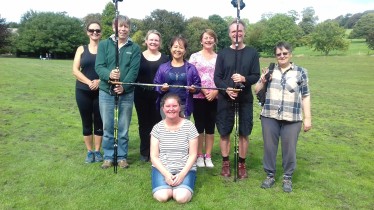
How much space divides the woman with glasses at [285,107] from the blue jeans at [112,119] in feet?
7.39

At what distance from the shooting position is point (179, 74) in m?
5.93

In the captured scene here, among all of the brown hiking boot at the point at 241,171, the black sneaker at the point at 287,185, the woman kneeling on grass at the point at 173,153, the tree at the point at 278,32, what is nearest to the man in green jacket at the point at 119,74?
the woman kneeling on grass at the point at 173,153

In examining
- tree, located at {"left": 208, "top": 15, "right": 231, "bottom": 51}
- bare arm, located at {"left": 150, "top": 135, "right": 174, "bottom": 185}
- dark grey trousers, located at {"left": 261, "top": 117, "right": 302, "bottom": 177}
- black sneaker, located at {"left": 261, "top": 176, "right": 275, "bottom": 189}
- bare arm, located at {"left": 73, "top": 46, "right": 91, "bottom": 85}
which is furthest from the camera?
tree, located at {"left": 208, "top": 15, "right": 231, "bottom": 51}

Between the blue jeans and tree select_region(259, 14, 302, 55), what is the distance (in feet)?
257

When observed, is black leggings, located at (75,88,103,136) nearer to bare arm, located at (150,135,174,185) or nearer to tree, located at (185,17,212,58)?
bare arm, located at (150,135,174,185)

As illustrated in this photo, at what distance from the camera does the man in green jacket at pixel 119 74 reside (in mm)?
5977

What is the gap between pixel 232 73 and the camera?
572cm

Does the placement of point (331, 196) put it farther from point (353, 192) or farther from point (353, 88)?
point (353, 88)

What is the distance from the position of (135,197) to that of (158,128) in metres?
1.05

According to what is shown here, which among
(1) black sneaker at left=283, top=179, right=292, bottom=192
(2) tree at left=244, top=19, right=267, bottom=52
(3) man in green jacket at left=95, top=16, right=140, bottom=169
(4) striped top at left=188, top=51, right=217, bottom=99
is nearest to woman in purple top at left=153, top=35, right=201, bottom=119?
(4) striped top at left=188, top=51, right=217, bottom=99

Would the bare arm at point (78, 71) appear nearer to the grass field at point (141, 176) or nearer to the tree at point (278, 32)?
the grass field at point (141, 176)

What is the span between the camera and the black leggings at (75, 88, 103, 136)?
6445mm

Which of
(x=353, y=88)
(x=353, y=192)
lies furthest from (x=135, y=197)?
(x=353, y=88)

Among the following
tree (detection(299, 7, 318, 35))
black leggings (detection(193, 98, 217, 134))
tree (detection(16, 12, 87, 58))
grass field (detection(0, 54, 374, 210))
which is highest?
tree (detection(299, 7, 318, 35))
